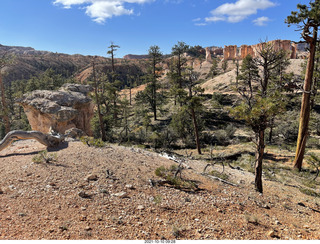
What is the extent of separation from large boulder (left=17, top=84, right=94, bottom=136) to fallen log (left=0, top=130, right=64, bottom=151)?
7.38 meters

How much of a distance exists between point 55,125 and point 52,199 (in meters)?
14.5

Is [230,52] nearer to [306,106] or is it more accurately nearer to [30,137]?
[306,106]

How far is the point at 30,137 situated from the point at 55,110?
344 inches

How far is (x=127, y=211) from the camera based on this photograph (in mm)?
4629

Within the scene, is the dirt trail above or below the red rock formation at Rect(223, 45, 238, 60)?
below

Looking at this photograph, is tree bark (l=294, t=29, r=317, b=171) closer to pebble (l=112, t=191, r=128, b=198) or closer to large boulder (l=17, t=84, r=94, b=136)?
pebble (l=112, t=191, r=128, b=198)

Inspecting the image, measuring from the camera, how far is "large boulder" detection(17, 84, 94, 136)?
17250mm

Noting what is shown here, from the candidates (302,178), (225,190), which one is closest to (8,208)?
(225,190)

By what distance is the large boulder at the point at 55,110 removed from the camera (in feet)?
56.6

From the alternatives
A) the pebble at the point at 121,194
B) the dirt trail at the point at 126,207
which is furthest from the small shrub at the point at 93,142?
the pebble at the point at 121,194

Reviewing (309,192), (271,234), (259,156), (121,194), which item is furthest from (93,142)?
(309,192)

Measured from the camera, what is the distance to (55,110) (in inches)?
679

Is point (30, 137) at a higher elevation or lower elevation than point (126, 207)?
higher

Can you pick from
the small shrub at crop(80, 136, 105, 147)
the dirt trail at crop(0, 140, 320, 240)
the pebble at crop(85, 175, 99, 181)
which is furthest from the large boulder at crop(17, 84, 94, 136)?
the pebble at crop(85, 175, 99, 181)
